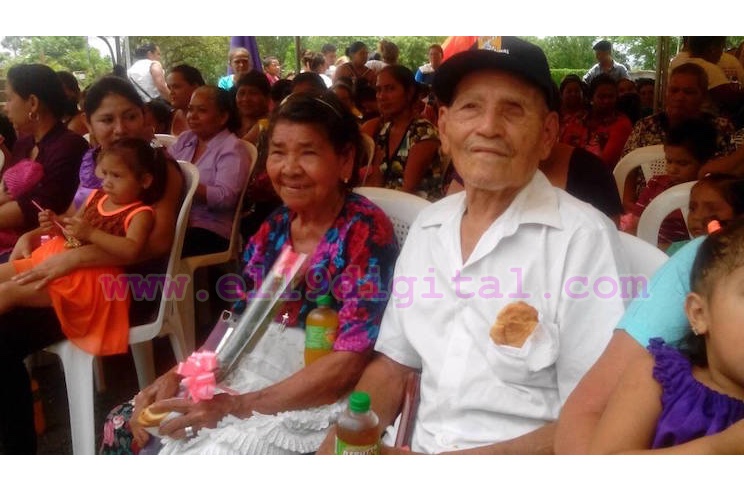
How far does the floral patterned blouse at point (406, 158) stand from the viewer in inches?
76.7

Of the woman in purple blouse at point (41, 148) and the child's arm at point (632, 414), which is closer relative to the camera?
the child's arm at point (632, 414)

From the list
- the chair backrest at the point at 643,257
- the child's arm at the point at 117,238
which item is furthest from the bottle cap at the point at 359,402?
the child's arm at the point at 117,238

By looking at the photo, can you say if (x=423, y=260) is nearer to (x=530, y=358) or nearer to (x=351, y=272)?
(x=351, y=272)

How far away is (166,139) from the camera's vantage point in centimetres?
228

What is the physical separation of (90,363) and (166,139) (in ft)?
2.88

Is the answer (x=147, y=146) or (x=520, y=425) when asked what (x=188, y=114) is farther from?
(x=520, y=425)

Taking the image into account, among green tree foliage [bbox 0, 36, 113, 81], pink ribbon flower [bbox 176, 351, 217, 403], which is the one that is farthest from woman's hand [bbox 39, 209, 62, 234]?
pink ribbon flower [bbox 176, 351, 217, 403]

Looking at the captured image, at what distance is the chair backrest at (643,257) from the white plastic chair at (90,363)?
42.4 inches

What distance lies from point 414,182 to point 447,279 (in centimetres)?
83

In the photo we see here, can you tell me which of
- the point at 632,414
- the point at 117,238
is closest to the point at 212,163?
the point at 117,238

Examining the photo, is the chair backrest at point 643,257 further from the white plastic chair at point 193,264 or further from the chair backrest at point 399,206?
the white plastic chair at point 193,264

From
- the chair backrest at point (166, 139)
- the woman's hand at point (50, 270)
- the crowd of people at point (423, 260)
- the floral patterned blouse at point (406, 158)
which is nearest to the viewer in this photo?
the crowd of people at point (423, 260)

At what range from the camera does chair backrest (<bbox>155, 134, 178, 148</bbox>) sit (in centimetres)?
218
